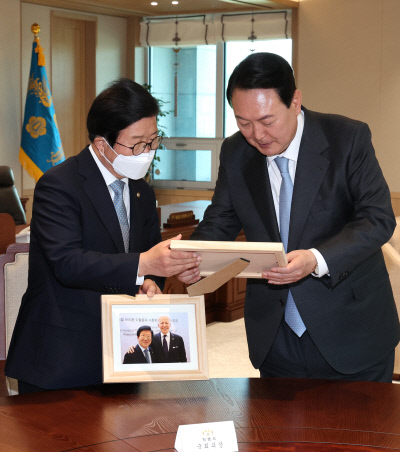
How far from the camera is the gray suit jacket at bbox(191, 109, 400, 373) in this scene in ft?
6.67

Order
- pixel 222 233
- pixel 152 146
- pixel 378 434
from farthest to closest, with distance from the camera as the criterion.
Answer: pixel 222 233
pixel 152 146
pixel 378 434

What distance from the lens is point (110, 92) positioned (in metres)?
2.02

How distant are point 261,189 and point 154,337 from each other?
0.62 m

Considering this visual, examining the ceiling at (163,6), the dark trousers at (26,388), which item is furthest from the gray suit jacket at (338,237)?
the ceiling at (163,6)

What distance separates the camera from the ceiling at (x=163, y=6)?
885cm

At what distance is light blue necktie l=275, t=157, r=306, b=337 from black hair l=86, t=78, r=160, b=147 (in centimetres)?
47

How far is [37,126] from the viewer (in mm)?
A: 8320

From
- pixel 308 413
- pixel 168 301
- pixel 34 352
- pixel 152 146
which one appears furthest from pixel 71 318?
pixel 308 413

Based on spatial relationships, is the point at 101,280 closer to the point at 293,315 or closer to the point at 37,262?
Answer: the point at 37,262

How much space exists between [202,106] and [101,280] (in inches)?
337

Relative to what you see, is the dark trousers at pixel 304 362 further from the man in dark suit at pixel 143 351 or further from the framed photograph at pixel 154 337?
the man in dark suit at pixel 143 351

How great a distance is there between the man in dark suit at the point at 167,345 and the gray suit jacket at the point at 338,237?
1.20ft

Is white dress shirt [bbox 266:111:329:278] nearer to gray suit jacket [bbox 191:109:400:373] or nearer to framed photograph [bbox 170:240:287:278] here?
gray suit jacket [bbox 191:109:400:373]

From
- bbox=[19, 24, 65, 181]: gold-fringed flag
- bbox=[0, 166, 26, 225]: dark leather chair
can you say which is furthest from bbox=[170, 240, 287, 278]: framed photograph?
bbox=[19, 24, 65, 181]: gold-fringed flag
